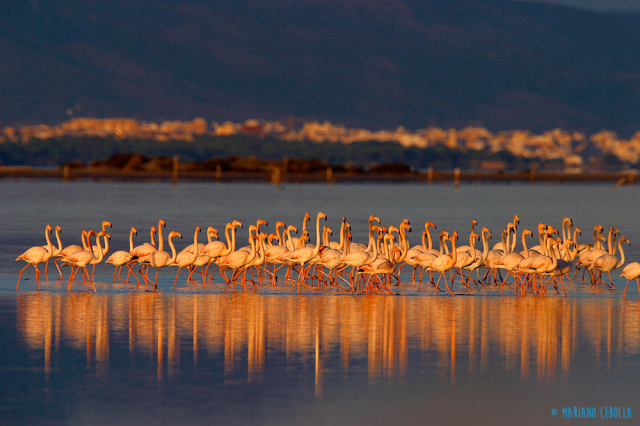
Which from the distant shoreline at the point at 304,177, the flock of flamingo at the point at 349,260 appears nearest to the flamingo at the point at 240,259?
the flock of flamingo at the point at 349,260

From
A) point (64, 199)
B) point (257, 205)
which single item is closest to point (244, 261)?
point (257, 205)

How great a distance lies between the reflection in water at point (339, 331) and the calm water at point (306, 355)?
0.04 m

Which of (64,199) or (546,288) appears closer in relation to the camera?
(546,288)

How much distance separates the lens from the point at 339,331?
15.7 metres

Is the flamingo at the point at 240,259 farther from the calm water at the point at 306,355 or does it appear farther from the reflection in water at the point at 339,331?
the reflection in water at the point at 339,331

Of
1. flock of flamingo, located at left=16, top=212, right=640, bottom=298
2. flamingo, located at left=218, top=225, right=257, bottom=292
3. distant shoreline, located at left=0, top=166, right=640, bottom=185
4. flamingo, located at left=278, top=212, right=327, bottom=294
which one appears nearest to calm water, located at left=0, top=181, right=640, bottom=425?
flock of flamingo, located at left=16, top=212, right=640, bottom=298

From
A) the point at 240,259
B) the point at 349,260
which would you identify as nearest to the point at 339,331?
the point at 349,260

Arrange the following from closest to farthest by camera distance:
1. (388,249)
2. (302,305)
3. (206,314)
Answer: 1. (206,314)
2. (302,305)
3. (388,249)

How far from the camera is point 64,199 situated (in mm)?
60812

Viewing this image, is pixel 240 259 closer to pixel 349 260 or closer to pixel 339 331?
pixel 349 260

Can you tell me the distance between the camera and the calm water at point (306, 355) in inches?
440

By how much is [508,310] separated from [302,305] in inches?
141

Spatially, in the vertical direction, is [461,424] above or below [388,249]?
below

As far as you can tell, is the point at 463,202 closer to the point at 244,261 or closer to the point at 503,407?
the point at 244,261
